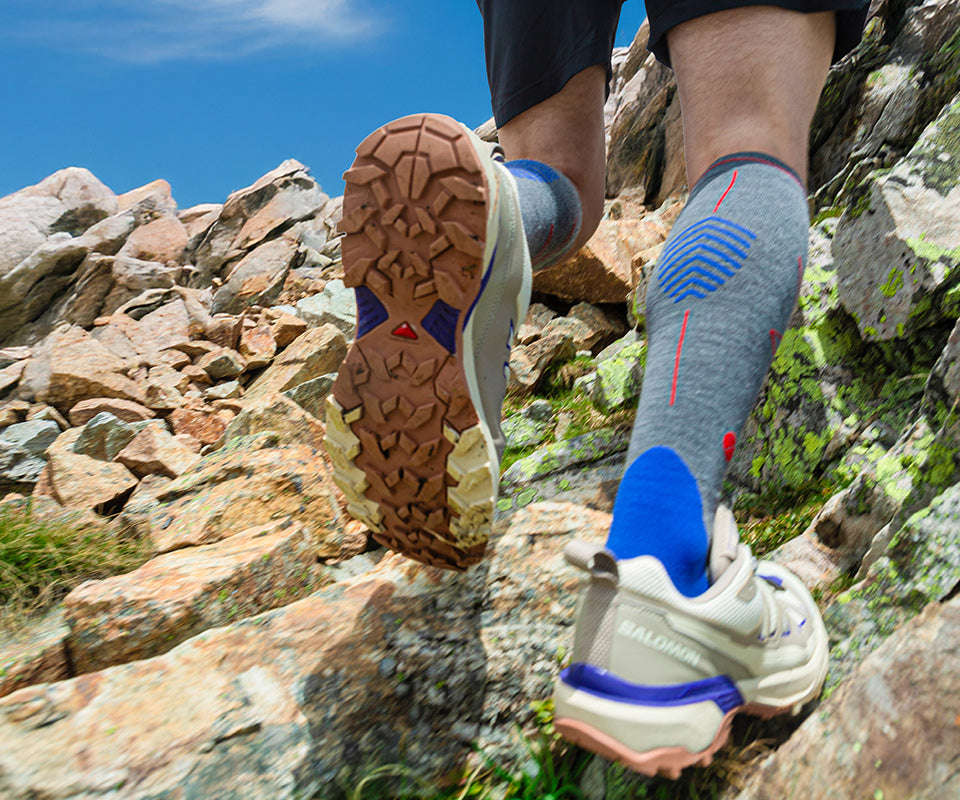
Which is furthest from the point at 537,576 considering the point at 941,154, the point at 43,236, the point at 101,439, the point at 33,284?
the point at 43,236

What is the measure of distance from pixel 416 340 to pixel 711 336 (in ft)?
1.93

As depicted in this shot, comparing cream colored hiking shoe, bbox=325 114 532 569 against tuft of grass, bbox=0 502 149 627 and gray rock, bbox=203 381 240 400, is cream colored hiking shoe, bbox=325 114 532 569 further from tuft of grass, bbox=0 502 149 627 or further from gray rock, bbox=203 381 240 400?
gray rock, bbox=203 381 240 400

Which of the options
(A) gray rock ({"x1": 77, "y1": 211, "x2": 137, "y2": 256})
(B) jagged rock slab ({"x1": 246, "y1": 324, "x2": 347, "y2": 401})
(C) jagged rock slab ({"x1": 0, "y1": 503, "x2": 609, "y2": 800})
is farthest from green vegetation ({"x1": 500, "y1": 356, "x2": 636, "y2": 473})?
(A) gray rock ({"x1": 77, "y1": 211, "x2": 137, "y2": 256})

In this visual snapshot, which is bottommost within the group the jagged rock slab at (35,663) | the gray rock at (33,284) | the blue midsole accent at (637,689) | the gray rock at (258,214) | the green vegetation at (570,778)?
the green vegetation at (570,778)

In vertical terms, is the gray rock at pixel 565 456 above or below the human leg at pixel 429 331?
below

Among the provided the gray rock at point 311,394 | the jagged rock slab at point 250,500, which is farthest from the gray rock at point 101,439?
the jagged rock slab at point 250,500

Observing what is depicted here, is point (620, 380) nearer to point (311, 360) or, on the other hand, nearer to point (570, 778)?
point (570, 778)

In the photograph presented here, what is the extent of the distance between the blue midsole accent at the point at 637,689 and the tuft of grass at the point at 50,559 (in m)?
2.89

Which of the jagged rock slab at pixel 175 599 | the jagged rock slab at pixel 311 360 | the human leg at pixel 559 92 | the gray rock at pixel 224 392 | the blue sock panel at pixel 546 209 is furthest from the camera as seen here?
the gray rock at pixel 224 392

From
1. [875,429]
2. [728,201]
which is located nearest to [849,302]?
[875,429]

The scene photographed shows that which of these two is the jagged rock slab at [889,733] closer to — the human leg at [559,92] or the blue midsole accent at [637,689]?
the blue midsole accent at [637,689]

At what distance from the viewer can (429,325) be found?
1.34 meters

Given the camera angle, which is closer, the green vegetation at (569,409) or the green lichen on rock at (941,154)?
the green lichen on rock at (941,154)

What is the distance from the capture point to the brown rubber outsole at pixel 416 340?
125 centimetres
